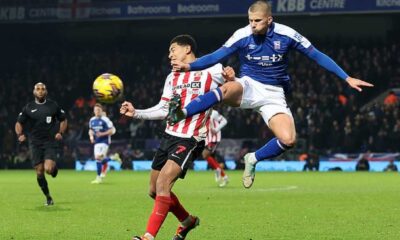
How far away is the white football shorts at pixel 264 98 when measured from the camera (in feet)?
32.0

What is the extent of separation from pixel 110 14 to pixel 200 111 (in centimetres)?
3126

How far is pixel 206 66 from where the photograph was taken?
8.92 meters

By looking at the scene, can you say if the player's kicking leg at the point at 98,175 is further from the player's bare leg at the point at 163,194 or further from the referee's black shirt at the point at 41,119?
the player's bare leg at the point at 163,194

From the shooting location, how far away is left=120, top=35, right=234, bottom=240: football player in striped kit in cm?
853

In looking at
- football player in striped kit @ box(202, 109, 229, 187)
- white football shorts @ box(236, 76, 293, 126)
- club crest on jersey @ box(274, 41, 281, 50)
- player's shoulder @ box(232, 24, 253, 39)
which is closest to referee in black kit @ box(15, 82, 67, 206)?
football player in striped kit @ box(202, 109, 229, 187)

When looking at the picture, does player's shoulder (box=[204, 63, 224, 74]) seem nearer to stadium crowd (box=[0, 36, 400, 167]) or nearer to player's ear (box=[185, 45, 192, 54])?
player's ear (box=[185, 45, 192, 54])

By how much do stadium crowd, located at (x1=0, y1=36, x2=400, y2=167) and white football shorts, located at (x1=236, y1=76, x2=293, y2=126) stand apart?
22.2 meters

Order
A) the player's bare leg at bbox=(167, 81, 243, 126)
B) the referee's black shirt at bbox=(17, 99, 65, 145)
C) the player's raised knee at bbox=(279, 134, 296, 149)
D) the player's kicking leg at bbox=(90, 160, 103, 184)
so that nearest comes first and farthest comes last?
the player's bare leg at bbox=(167, 81, 243, 126) < the player's raised knee at bbox=(279, 134, 296, 149) < the referee's black shirt at bbox=(17, 99, 65, 145) < the player's kicking leg at bbox=(90, 160, 103, 184)

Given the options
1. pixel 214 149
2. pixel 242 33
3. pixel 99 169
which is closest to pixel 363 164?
pixel 214 149

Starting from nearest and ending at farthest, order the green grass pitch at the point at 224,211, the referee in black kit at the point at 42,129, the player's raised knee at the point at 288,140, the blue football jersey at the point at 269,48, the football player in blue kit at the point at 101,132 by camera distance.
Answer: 1. the player's raised knee at the point at 288,140
2. the blue football jersey at the point at 269,48
3. the green grass pitch at the point at 224,211
4. the referee in black kit at the point at 42,129
5. the football player in blue kit at the point at 101,132

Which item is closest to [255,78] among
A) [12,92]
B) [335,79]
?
[335,79]

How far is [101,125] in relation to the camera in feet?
82.7

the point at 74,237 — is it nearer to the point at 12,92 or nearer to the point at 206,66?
the point at 206,66

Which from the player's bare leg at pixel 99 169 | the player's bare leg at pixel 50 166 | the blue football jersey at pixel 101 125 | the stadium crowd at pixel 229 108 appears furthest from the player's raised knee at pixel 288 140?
the stadium crowd at pixel 229 108
